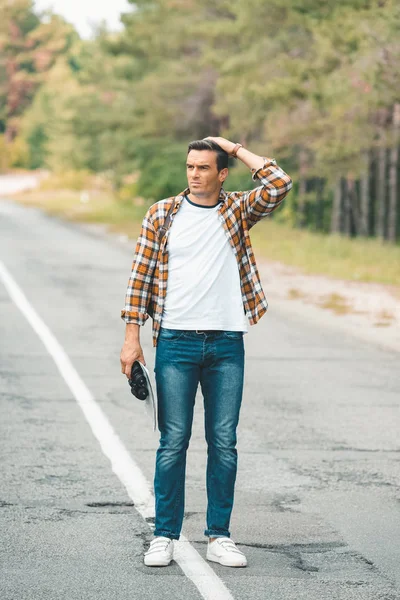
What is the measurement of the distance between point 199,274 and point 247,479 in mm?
2143

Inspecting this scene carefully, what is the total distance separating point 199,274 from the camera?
519 cm

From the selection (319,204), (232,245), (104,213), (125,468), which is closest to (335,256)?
(319,204)

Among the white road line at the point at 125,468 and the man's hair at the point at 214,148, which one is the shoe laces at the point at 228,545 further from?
the man's hair at the point at 214,148

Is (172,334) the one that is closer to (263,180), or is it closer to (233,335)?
(233,335)

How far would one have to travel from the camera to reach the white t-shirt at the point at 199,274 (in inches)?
204


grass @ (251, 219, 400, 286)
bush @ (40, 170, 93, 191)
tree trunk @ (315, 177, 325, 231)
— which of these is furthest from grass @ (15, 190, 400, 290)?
bush @ (40, 170, 93, 191)

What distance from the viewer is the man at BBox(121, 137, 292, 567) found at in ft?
17.0

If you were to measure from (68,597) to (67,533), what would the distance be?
0.97 metres

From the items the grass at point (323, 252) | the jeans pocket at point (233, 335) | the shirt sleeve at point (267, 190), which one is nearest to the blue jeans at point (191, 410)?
the jeans pocket at point (233, 335)

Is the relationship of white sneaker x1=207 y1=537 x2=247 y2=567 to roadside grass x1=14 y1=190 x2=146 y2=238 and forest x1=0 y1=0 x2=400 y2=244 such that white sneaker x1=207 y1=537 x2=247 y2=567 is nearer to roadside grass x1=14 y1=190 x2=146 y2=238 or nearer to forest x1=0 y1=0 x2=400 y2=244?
forest x1=0 y1=0 x2=400 y2=244

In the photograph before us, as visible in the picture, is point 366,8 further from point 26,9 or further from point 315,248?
point 26,9

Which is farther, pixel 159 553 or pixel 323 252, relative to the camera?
pixel 323 252

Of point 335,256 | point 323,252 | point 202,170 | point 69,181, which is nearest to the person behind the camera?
point 202,170

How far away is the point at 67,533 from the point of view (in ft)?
18.8
